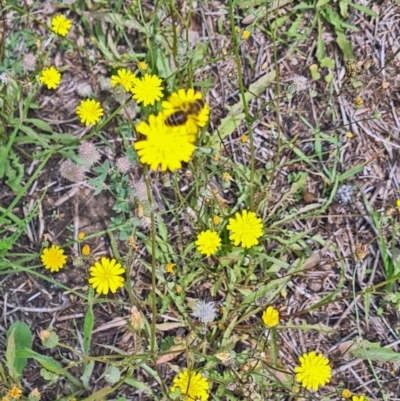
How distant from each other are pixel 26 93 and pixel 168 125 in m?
1.54

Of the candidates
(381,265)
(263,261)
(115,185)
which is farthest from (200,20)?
(381,265)

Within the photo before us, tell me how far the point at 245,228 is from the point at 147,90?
863mm

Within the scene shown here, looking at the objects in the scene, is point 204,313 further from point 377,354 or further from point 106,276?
point 377,354

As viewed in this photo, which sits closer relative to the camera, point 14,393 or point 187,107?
point 187,107

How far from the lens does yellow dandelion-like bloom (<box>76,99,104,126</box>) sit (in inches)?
127

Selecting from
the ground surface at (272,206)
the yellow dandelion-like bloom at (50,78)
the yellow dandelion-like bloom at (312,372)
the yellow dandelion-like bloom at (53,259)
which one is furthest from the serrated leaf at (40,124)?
the yellow dandelion-like bloom at (312,372)

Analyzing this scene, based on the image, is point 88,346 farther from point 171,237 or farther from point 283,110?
point 283,110

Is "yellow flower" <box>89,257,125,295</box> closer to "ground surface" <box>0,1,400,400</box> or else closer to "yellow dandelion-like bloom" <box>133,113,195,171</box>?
"ground surface" <box>0,1,400,400</box>

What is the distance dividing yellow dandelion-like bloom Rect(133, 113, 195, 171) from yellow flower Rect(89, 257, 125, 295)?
0.94 m

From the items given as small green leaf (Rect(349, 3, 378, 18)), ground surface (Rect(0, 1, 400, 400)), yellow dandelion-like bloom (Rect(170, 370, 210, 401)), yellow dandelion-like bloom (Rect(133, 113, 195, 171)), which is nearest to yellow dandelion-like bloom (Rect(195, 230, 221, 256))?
ground surface (Rect(0, 1, 400, 400))

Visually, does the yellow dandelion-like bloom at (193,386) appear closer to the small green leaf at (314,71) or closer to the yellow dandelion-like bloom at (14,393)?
the yellow dandelion-like bloom at (14,393)

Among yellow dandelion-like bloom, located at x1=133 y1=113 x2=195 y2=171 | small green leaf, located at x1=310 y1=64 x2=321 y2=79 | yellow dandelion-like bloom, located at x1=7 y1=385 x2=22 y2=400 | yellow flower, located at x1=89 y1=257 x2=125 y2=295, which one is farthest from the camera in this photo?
small green leaf, located at x1=310 y1=64 x2=321 y2=79

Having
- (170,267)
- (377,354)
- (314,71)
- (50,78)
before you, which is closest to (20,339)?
(170,267)

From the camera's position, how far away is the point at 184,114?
91.0 inches
